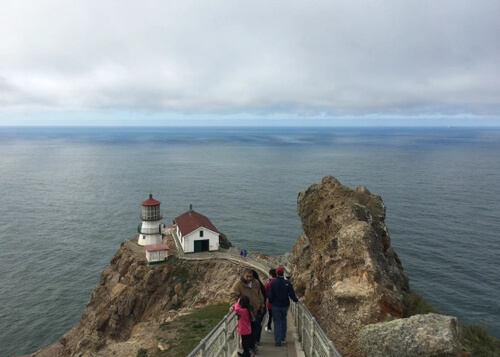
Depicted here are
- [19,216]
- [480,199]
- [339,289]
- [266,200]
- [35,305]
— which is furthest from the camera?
[266,200]

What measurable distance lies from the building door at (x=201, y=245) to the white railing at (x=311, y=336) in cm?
2768

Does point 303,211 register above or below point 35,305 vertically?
above

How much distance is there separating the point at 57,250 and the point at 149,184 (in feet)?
146

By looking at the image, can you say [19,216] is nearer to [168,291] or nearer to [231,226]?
[231,226]

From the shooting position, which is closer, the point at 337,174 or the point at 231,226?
the point at 231,226

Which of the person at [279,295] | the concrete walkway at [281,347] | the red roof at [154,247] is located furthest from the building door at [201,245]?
the person at [279,295]

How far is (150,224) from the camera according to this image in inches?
1601

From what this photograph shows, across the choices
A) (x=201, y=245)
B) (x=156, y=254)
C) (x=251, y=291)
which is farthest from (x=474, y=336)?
(x=156, y=254)

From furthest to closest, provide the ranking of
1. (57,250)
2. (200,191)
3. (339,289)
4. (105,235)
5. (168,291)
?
1. (200,191)
2. (105,235)
3. (57,250)
4. (168,291)
5. (339,289)

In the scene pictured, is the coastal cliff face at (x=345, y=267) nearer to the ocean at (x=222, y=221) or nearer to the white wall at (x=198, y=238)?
the ocean at (x=222, y=221)

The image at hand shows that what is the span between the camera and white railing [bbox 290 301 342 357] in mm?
7994

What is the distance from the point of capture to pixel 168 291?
33469 mm

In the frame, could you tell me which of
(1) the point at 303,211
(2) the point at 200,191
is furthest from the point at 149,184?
(1) the point at 303,211

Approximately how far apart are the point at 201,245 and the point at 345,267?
27481 mm
